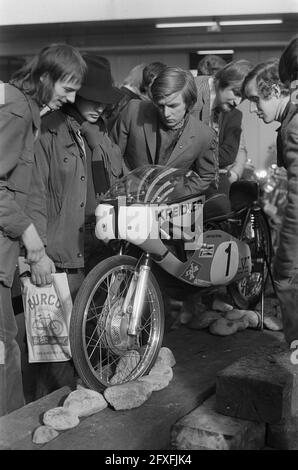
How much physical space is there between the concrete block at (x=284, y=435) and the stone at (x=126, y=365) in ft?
2.27

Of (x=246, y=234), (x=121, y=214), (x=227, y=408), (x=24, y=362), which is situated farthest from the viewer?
(x=246, y=234)

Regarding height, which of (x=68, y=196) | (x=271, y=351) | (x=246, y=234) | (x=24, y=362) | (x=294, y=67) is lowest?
(x=24, y=362)

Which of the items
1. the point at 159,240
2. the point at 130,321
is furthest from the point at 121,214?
the point at 130,321

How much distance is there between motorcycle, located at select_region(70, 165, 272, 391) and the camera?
2.83 m

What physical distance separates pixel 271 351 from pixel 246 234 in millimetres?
1306

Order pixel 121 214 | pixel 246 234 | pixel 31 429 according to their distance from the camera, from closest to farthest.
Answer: pixel 31 429 < pixel 121 214 < pixel 246 234

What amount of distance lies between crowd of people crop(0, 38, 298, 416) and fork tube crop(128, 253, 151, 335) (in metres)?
0.32

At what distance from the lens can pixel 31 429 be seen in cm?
245

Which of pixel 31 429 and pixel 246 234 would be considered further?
pixel 246 234

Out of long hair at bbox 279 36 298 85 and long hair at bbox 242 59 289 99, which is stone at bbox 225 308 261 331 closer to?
long hair at bbox 242 59 289 99

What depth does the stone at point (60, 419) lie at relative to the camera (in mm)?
2430

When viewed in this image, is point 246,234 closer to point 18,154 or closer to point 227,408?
point 227,408

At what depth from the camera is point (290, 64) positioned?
2760 millimetres

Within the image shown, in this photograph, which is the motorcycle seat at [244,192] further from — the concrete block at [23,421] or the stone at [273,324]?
the concrete block at [23,421]
